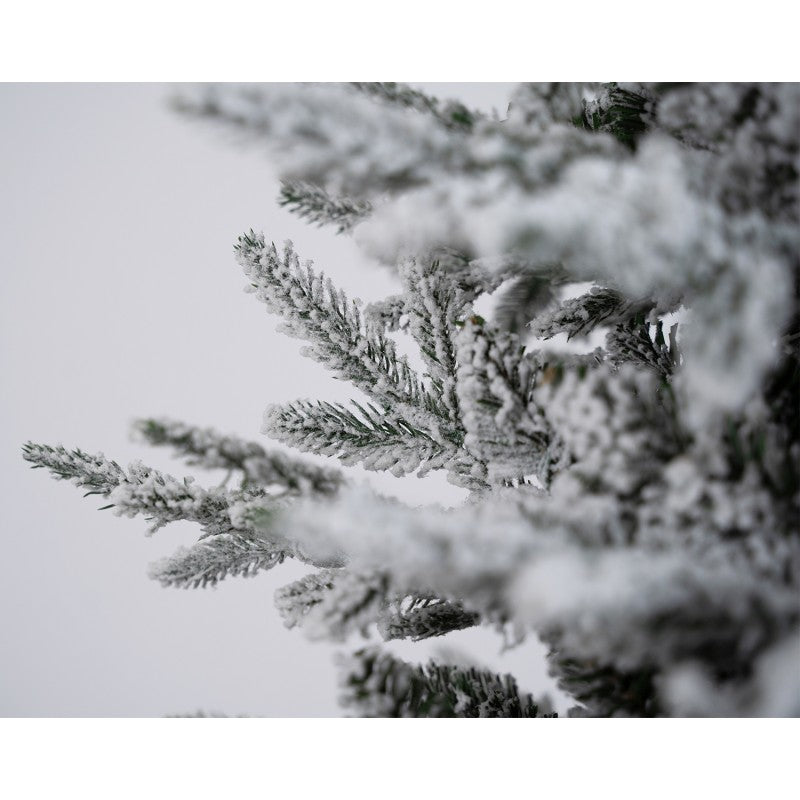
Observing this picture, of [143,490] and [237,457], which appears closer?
[237,457]

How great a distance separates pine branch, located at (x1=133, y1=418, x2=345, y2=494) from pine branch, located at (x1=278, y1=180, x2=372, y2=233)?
20 cm

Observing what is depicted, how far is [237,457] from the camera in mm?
231

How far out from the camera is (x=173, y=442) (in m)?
0.22

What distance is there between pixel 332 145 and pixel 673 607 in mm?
181

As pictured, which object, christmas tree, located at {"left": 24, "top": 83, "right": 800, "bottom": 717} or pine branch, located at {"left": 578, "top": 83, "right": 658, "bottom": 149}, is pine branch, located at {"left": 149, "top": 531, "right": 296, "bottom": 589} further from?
pine branch, located at {"left": 578, "top": 83, "right": 658, "bottom": 149}

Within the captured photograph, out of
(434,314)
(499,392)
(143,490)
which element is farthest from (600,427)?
(143,490)

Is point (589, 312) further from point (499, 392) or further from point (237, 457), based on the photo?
point (237, 457)

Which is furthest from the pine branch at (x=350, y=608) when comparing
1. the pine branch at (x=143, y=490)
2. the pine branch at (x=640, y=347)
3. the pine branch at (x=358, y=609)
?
the pine branch at (x=640, y=347)

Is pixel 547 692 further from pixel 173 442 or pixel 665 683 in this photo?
pixel 173 442

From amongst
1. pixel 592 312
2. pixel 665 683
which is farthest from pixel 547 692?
pixel 592 312

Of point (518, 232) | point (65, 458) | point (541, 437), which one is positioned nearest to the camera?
point (518, 232)

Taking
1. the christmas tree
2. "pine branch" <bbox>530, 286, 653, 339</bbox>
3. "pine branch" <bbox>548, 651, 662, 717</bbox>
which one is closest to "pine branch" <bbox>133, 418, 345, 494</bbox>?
the christmas tree

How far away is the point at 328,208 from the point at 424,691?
0.30 meters

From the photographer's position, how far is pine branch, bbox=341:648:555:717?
26 centimetres
